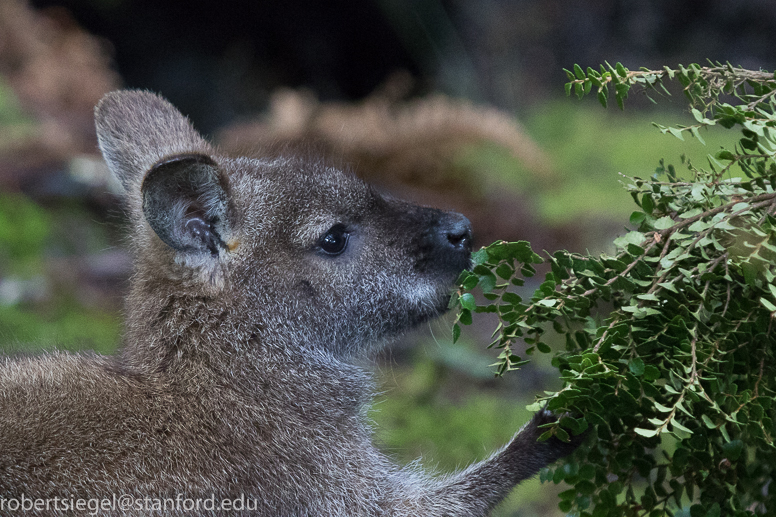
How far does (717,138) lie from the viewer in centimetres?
859

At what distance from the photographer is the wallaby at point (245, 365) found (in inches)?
112

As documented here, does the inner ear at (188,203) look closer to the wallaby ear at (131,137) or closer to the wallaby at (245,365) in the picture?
the wallaby at (245,365)

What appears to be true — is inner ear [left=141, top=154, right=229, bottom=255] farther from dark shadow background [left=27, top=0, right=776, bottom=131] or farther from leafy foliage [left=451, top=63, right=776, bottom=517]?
dark shadow background [left=27, top=0, right=776, bottom=131]

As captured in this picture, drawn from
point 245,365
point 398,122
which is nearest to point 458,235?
point 245,365

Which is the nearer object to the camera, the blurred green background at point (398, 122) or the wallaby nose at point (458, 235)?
the wallaby nose at point (458, 235)

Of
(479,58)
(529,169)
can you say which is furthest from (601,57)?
(529,169)

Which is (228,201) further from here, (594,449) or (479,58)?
(479,58)

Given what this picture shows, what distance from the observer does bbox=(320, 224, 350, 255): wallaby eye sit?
3.38m

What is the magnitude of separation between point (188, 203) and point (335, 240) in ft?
2.28

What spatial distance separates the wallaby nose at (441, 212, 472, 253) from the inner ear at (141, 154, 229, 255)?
103 cm

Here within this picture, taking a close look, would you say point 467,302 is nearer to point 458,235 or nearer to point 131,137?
point 458,235

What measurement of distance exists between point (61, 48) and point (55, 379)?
677 cm

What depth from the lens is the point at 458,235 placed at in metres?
3.45

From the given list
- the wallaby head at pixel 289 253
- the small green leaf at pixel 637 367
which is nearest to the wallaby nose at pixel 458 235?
the wallaby head at pixel 289 253
